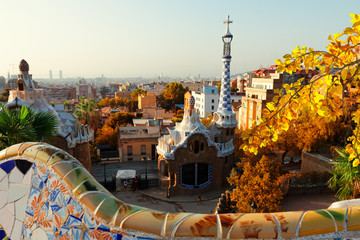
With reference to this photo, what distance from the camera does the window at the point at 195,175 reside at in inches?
723

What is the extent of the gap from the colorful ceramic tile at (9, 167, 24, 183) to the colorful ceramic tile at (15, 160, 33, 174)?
1.8 inches

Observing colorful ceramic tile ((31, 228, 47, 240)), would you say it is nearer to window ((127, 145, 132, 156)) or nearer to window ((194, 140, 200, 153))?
window ((194, 140, 200, 153))

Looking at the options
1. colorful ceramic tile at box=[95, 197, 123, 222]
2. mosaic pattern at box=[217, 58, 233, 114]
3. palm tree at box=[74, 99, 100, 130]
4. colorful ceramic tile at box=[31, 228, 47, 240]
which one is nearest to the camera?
colorful ceramic tile at box=[95, 197, 123, 222]

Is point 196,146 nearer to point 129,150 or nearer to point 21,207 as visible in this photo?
point 129,150

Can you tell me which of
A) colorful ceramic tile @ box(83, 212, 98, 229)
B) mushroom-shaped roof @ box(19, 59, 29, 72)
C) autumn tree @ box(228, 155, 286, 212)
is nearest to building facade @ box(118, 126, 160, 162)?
mushroom-shaped roof @ box(19, 59, 29, 72)

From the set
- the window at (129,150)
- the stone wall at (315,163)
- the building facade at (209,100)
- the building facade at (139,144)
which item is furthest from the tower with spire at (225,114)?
the building facade at (209,100)

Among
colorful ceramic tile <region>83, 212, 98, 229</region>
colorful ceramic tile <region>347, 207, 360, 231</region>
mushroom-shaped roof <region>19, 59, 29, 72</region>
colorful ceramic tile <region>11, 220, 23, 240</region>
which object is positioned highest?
mushroom-shaped roof <region>19, 59, 29, 72</region>

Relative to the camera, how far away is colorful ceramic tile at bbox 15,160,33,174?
3271 millimetres

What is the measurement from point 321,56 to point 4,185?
4.69 metres

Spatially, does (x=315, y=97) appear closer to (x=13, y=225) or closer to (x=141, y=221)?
(x=141, y=221)

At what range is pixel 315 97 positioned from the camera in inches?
137

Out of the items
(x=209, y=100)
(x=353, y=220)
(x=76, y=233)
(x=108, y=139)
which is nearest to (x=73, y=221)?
(x=76, y=233)

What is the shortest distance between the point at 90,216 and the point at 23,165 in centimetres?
139

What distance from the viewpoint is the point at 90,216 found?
2611 millimetres
